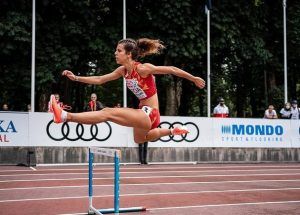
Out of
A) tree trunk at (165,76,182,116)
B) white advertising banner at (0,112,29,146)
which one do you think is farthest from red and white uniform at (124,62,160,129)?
tree trunk at (165,76,182,116)

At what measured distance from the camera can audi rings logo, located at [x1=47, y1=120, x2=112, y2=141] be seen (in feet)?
52.7

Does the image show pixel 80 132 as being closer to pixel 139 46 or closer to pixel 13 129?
pixel 13 129

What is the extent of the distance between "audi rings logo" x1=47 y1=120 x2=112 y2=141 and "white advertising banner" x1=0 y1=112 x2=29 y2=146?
0.82m

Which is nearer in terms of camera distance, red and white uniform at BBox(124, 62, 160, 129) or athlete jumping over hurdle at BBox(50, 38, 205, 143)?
athlete jumping over hurdle at BBox(50, 38, 205, 143)

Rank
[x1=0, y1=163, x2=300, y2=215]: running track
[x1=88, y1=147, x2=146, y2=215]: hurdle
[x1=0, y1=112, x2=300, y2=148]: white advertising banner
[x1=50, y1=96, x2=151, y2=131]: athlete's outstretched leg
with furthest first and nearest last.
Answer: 1. [x1=0, y1=112, x2=300, y2=148]: white advertising banner
2. [x1=0, y1=163, x2=300, y2=215]: running track
3. [x1=50, y1=96, x2=151, y2=131]: athlete's outstretched leg
4. [x1=88, y1=147, x2=146, y2=215]: hurdle

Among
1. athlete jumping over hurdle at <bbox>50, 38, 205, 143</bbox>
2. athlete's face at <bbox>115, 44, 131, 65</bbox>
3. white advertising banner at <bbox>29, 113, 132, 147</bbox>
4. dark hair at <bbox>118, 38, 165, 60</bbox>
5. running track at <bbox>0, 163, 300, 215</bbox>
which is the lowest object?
running track at <bbox>0, 163, 300, 215</bbox>

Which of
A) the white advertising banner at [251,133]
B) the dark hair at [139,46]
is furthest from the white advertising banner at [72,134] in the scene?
the dark hair at [139,46]

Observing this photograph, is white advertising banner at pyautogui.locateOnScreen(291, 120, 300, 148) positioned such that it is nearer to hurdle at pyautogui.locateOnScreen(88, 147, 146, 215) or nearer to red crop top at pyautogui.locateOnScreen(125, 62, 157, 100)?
hurdle at pyautogui.locateOnScreen(88, 147, 146, 215)

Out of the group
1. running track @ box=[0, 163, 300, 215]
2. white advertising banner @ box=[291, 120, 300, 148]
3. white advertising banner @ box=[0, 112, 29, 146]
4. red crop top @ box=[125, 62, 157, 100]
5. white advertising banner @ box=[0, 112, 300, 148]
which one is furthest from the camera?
white advertising banner @ box=[291, 120, 300, 148]

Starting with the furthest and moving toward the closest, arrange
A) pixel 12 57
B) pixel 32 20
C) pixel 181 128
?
pixel 12 57 → pixel 32 20 → pixel 181 128

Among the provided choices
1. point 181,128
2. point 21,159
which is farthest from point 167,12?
point 181,128

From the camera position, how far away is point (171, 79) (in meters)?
23.4

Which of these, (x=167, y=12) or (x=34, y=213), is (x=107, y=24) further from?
(x=34, y=213)

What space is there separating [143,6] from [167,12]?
1.72 m
